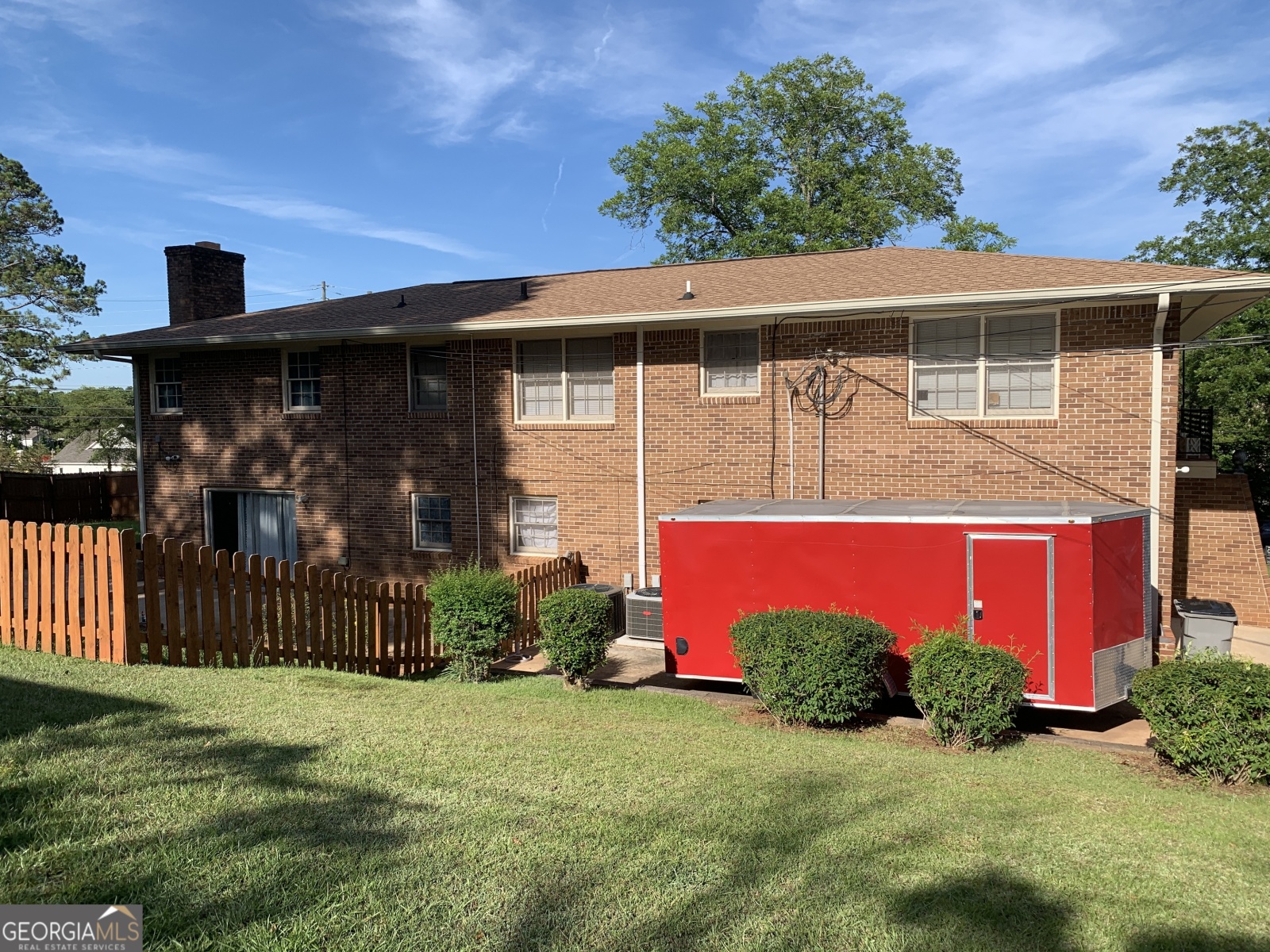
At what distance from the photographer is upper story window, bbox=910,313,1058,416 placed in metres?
12.1

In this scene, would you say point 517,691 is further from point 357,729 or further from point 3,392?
point 3,392

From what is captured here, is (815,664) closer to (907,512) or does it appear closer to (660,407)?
(907,512)

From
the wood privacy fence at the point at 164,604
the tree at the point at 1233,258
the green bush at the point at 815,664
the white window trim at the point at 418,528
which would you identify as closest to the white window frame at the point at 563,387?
the white window trim at the point at 418,528

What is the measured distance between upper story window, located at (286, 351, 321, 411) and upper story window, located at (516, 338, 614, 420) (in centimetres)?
466

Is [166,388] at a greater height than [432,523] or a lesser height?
greater

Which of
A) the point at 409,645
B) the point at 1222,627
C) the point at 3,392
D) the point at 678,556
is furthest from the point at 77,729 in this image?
the point at 3,392

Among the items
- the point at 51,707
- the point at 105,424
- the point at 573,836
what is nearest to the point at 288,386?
the point at 51,707

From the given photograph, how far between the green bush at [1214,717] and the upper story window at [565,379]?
974cm

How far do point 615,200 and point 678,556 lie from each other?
29.1 metres

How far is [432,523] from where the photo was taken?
16.4 meters

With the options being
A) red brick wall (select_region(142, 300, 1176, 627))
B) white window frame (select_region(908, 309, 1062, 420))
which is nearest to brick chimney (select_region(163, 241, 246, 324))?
red brick wall (select_region(142, 300, 1176, 627))

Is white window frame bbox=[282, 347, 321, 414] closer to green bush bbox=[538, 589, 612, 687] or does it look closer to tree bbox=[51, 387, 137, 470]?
green bush bbox=[538, 589, 612, 687]

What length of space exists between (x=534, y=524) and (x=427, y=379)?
3.59 metres

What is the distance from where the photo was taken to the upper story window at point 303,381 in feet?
56.5
